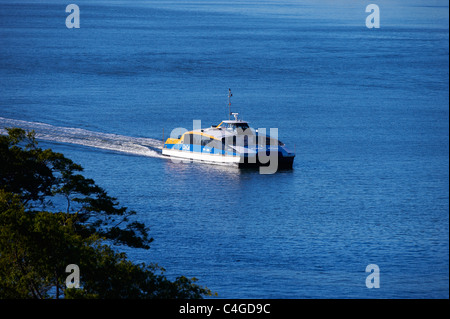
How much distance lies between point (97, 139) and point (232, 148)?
11.9m

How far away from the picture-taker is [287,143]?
61062mm

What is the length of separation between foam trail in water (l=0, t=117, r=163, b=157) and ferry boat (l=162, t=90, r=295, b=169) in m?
1.98

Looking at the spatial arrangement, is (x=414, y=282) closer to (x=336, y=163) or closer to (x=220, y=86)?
(x=336, y=163)

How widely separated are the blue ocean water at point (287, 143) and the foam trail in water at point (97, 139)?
15 centimetres

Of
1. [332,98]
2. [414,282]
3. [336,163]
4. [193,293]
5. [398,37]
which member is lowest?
[193,293]

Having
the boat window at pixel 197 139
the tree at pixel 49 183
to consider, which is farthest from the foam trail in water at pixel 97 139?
the tree at pixel 49 183

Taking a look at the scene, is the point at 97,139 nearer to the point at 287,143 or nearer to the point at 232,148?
the point at 232,148

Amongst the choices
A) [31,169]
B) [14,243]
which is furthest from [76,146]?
[14,243]

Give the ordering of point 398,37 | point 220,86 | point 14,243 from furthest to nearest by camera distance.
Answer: point 398,37
point 220,86
point 14,243

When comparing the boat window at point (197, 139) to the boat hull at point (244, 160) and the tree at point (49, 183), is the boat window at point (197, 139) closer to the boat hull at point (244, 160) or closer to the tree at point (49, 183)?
the boat hull at point (244, 160)

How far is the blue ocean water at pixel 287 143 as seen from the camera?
35094mm

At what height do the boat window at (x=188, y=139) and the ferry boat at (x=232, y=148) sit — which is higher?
the boat window at (x=188, y=139)

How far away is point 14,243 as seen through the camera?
71.0ft

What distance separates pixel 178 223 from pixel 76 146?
63.8ft
